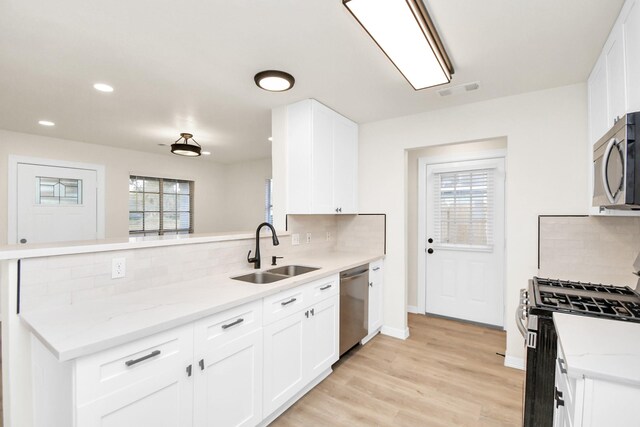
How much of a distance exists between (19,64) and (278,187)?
6.85 feet

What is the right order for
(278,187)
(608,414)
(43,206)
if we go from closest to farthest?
(608,414) → (278,187) → (43,206)

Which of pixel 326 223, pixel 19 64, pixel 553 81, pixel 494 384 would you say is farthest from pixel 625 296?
pixel 19 64

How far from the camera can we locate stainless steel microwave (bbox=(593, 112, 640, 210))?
1.13m

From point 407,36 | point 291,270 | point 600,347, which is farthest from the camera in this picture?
point 291,270

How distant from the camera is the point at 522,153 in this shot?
2.65 meters

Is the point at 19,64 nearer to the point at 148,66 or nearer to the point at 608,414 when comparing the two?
the point at 148,66

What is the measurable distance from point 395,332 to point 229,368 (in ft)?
7.19

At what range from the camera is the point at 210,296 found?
170cm

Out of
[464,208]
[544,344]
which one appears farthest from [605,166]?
[464,208]

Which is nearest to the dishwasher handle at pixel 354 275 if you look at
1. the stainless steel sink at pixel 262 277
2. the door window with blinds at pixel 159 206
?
the stainless steel sink at pixel 262 277

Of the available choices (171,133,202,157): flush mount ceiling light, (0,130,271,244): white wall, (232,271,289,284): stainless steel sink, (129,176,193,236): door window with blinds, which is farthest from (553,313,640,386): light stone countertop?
(129,176,193,236): door window with blinds

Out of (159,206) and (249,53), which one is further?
(159,206)

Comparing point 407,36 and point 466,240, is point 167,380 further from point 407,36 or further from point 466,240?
point 466,240

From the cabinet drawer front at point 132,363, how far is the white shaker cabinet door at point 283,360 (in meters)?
0.55
